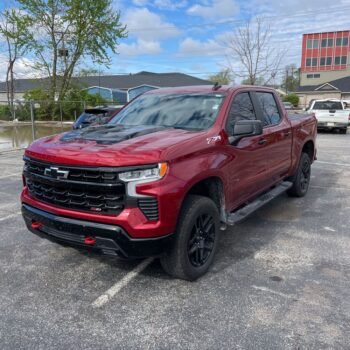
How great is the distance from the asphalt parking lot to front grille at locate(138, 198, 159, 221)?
771 mm

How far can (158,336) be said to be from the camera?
2.70m

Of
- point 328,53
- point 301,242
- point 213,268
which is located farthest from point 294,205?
Result: point 328,53

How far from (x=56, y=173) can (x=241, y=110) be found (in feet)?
7.59

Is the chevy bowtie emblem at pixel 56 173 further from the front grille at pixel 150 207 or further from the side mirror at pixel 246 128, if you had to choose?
the side mirror at pixel 246 128

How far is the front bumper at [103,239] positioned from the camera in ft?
9.71

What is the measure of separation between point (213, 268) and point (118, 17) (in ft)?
86.4

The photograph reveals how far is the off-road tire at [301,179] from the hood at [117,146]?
3143 mm

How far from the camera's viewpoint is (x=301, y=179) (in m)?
6.35

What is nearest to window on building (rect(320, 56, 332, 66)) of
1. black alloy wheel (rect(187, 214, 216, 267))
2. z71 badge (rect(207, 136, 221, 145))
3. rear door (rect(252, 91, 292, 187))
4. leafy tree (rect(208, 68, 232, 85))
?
leafy tree (rect(208, 68, 232, 85))

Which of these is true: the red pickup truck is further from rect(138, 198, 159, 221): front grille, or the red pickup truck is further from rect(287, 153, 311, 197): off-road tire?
rect(287, 153, 311, 197): off-road tire

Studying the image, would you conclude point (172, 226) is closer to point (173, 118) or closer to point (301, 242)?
point (173, 118)

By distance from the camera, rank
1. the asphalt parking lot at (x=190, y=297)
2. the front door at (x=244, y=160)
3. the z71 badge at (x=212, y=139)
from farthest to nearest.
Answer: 1. the front door at (x=244, y=160)
2. the z71 badge at (x=212, y=139)
3. the asphalt parking lot at (x=190, y=297)

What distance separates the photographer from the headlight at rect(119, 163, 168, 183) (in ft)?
9.64

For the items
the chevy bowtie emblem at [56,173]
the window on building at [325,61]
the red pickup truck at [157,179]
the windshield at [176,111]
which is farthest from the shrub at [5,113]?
the window on building at [325,61]
